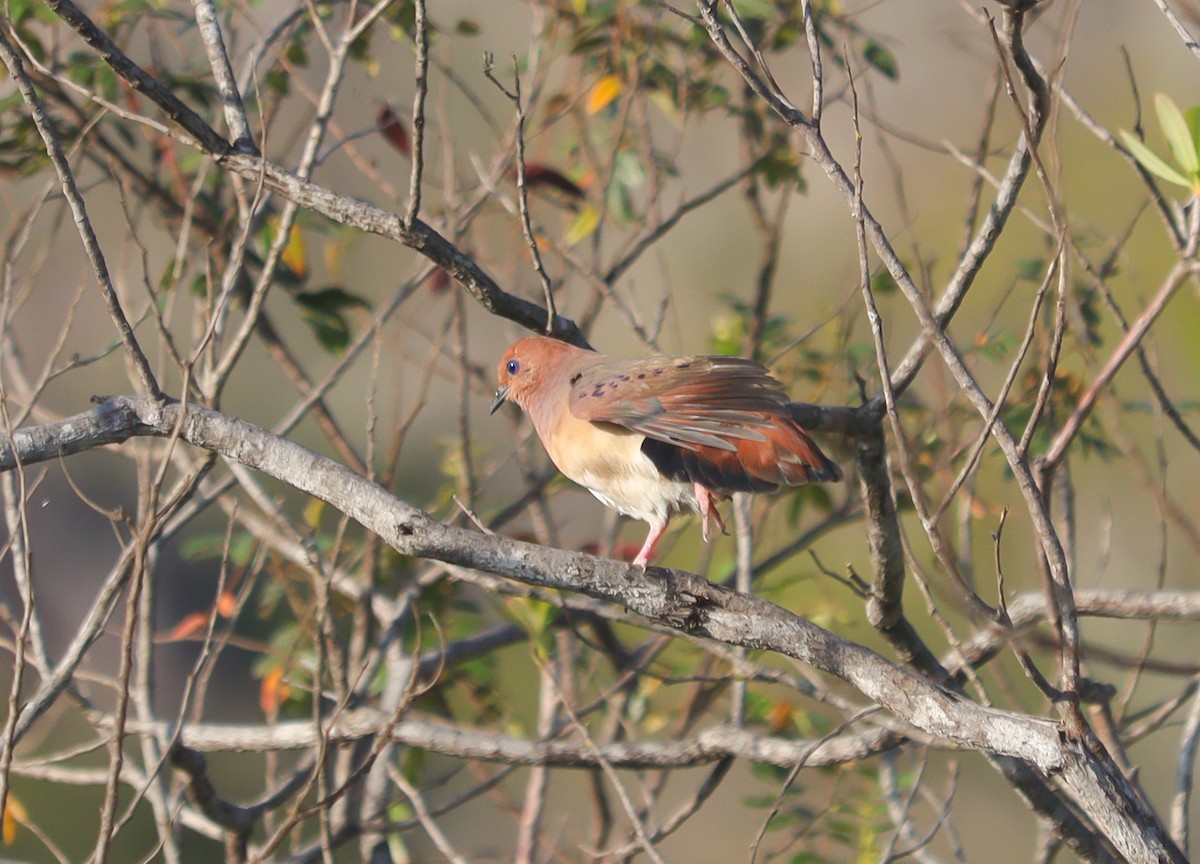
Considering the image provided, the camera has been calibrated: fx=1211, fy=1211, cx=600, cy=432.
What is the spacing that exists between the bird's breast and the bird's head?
49 centimetres

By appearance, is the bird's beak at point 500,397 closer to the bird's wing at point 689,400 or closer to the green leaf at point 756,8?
the bird's wing at point 689,400

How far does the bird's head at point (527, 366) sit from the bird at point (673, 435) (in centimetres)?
18

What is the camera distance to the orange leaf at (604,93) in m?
4.30

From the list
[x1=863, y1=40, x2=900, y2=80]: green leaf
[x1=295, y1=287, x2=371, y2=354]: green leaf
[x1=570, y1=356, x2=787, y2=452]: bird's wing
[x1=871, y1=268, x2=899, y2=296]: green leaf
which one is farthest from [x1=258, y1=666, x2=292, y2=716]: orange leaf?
[x1=863, y1=40, x2=900, y2=80]: green leaf

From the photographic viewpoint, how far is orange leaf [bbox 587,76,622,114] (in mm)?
4297

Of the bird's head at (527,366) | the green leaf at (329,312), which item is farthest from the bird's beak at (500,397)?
the green leaf at (329,312)

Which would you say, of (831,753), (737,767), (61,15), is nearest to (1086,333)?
(831,753)

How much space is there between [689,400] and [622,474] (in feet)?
1.20

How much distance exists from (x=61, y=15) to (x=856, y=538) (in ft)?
19.0

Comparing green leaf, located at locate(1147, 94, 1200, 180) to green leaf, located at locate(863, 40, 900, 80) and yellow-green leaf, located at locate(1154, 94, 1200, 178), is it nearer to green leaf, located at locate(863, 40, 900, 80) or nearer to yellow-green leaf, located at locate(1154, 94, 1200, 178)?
yellow-green leaf, located at locate(1154, 94, 1200, 178)

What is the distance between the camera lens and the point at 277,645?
4348 mm

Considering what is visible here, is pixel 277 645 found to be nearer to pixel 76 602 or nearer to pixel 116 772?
pixel 116 772

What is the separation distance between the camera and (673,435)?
2.94m

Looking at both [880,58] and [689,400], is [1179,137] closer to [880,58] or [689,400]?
[689,400]
